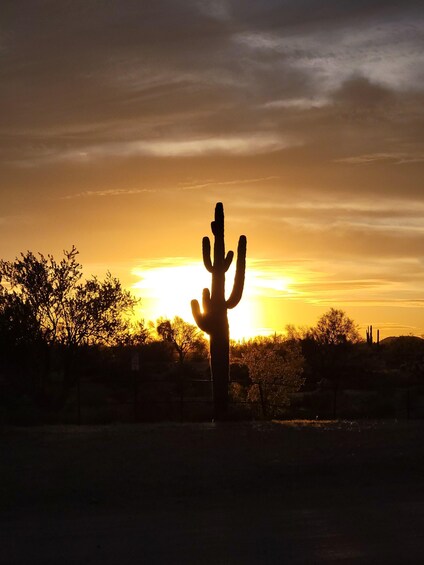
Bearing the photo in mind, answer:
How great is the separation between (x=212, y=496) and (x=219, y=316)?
14.2m

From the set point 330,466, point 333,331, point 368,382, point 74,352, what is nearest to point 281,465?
point 330,466

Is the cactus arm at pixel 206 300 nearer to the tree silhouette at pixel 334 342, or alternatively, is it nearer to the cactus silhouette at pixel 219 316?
the cactus silhouette at pixel 219 316

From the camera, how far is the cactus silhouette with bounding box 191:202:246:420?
28.3 meters

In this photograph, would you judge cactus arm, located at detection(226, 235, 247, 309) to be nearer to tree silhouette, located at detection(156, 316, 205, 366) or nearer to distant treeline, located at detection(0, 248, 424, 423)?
distant treeline, located at detection(0, 248, 424, 423)

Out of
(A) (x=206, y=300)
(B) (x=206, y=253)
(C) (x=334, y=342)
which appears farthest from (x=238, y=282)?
(C) (x=334, y=342)

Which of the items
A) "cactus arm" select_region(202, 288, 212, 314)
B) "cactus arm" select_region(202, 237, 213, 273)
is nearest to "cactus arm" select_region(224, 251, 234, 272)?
"cactus arm" select_region(202, 237, 213, 273)

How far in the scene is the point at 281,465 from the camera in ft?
55.8

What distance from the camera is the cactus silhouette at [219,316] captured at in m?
28.3

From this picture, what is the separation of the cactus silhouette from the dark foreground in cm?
572

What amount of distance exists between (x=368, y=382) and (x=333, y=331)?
1873cm

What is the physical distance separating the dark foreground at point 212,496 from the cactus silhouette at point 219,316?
5720 millimetres

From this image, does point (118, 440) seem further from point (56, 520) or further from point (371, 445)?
point (56, 520)

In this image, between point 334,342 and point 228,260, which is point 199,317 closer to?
point 228,260

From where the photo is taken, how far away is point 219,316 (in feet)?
93.1
